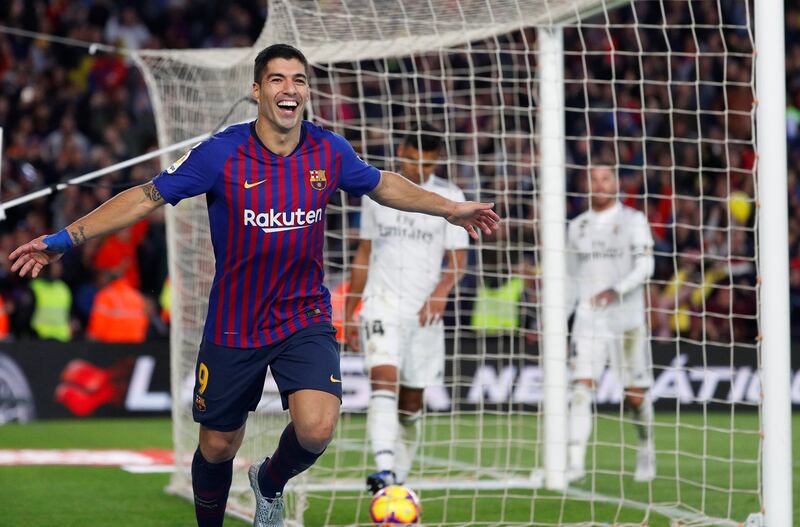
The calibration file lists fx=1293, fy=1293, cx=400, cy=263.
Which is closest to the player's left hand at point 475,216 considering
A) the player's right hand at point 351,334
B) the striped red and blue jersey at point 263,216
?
the striped red and blue jersey at point 263,216

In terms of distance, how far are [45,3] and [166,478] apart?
1061 cm

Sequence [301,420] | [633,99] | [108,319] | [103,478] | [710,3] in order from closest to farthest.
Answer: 1. [301,420]
2. [103,478]
3. [108,319]
4. [633,99]
5. [710,3]

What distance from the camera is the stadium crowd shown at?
14.5 metres

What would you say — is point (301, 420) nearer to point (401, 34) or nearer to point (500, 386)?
point (401, 34)

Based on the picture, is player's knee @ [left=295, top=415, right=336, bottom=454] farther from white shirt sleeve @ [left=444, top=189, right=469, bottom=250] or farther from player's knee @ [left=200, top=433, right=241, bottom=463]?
white shirt sleeve @ [left=444, top=189, right=469, bottom=250]

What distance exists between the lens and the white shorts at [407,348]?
7719 millimetres

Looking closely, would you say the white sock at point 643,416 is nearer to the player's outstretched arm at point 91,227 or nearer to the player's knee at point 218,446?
the player's knee at point 218,446

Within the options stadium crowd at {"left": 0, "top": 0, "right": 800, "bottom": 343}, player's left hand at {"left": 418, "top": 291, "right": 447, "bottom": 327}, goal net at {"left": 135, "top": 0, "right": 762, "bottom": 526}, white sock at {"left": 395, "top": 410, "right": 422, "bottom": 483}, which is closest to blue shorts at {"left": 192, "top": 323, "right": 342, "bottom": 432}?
goal net at {"left": 135, "top": 0, "right": 762, "bottom": 526}

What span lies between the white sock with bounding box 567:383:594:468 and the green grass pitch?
127mm

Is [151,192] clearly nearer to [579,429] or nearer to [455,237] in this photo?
[455,237]

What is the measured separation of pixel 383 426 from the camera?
296 inches

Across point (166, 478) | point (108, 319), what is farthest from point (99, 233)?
point (108, 319)

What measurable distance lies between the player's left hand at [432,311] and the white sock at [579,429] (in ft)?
5.24

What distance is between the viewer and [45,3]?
1789 centimetres
